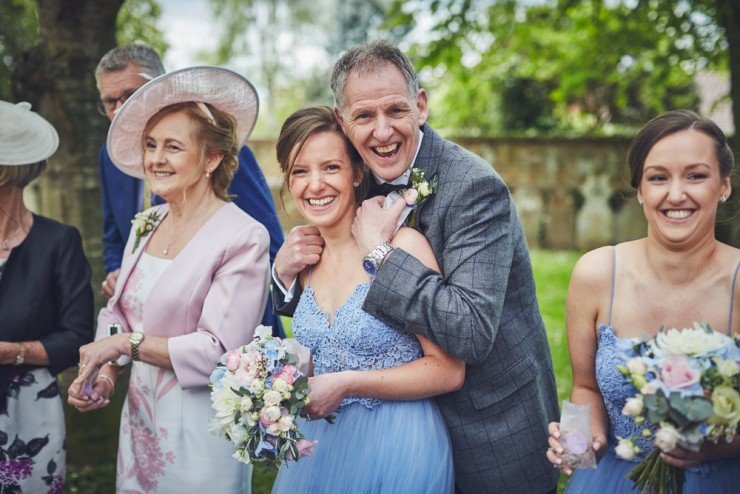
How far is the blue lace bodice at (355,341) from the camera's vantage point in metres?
2.81

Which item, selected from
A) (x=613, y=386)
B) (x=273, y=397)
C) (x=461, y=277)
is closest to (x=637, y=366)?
(x=613, y=386)

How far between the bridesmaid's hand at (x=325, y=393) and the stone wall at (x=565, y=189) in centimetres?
1166

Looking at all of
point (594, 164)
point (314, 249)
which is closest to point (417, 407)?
point (314, 249)

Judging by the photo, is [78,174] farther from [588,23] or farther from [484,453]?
[588,23]

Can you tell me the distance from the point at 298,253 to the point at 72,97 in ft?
9.53

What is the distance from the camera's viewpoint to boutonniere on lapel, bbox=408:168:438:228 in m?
2.87

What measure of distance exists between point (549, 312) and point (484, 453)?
6.33 meters

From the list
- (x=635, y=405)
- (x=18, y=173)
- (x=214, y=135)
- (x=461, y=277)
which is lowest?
(x=635, y=405)

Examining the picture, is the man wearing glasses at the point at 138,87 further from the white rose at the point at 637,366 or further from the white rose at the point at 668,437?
the white rose at the point at 668,437

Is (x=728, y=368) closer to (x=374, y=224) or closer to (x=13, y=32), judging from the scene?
→ (x=374, y=224)

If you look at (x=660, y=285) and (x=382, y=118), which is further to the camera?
(x=382, y=118)

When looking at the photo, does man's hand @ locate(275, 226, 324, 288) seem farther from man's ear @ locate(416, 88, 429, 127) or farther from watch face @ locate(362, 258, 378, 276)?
man's ear @ locate(416, 88, 429, 127)

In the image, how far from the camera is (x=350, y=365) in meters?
2.90

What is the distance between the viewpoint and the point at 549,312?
9039 millimetres
